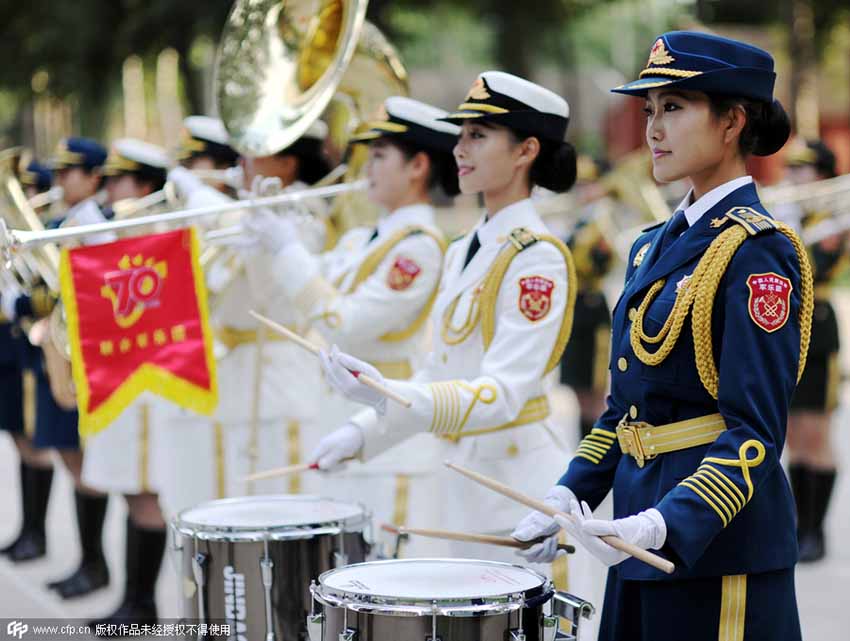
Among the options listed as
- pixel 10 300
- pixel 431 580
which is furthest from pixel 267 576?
pixel 10 300

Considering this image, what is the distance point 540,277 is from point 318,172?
2.08 metres

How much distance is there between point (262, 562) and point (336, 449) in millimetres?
324

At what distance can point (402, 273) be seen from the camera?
4500 mm

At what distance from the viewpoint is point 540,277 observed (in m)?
3.63

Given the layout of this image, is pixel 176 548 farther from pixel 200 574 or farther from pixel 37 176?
pixel 37 176

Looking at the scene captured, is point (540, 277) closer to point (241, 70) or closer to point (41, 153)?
point (241, 70)

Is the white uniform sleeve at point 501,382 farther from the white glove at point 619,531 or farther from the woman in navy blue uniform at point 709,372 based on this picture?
the white glove at point 619,531

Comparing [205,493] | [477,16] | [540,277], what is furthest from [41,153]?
[540,277]

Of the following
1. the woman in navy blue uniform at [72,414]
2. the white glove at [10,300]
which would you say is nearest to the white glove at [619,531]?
the woman in navy blue uniform at [72,414]

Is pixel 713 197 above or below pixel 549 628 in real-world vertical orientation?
above

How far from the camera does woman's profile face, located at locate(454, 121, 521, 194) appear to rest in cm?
371

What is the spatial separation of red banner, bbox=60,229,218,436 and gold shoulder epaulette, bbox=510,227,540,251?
1269mm

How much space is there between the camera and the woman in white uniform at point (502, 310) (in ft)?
11.5

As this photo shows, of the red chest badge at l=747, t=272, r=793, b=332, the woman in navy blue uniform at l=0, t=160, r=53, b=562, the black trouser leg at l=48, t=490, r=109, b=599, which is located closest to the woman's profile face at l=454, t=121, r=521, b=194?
the red chest badge at l=747, t=272, r=793, b=332
